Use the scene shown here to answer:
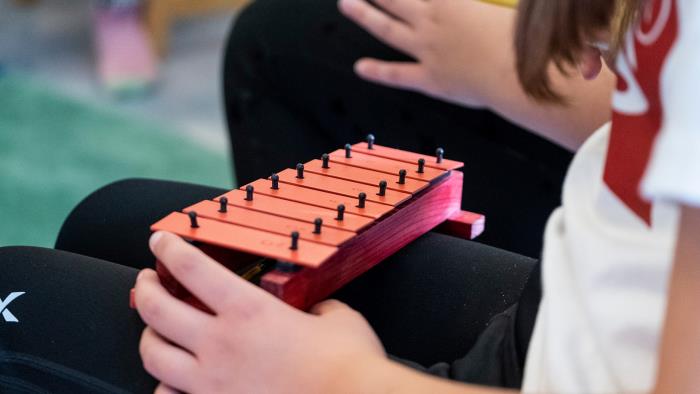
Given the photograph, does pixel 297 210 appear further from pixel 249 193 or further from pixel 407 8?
pixel 407 8

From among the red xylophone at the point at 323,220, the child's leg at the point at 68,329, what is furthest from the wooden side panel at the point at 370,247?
the child's leg at the point at 68,329

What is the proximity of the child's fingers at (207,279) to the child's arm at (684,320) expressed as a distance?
245 mm

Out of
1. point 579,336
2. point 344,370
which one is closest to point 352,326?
point 344,370

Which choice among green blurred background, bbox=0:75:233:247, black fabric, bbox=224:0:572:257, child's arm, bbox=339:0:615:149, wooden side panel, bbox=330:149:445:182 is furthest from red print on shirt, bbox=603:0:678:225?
green blurred background, bbox=0:75:233:247

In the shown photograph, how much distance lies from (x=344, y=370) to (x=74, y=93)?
188cm

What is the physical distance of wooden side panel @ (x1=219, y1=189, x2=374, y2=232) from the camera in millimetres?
657

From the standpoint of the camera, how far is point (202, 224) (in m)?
0.65

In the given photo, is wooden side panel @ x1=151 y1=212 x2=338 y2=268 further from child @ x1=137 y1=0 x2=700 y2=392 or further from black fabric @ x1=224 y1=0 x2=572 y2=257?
black fabric @ x1=224 y1=0 x2=572 y2=257

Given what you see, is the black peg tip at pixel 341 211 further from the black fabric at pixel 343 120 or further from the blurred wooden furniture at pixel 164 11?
the blurred wooden furniture at pixel 164 11

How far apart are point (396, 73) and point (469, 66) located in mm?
93

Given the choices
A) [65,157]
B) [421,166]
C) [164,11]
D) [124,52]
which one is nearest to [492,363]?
[421,166]

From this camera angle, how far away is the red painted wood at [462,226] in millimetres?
809

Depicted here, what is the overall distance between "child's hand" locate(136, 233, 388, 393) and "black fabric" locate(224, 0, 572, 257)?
1.45 feet

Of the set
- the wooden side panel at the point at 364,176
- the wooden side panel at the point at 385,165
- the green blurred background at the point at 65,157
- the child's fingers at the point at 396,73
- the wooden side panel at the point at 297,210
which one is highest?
the child's fingers at the point at 396,73
